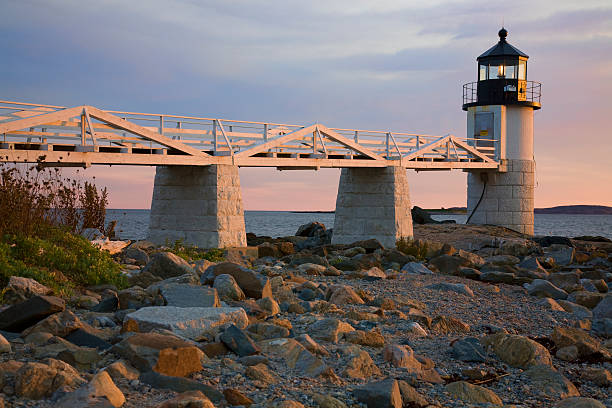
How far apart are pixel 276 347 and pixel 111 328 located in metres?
1.67

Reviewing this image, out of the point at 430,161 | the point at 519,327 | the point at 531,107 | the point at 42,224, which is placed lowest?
the point at 519,327

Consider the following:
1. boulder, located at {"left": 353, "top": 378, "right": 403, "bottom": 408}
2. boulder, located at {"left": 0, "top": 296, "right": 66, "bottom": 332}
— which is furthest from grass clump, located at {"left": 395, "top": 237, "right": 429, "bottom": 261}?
boulder, located at {"left": 353, "top": 378, "right": 403, "bottom": 408}

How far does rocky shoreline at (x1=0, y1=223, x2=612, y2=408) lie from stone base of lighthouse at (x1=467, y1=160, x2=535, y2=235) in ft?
62.1

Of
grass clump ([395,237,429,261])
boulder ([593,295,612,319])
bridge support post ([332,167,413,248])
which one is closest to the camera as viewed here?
boulder ([593,295,612,319])

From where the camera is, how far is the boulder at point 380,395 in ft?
15.7

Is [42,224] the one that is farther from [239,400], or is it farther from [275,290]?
[239,400]

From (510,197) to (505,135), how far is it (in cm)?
273

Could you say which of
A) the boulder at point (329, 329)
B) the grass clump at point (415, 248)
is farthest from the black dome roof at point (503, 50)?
the boulder at point (329, 329)

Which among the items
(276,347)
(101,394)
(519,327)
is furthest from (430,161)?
(101,394)

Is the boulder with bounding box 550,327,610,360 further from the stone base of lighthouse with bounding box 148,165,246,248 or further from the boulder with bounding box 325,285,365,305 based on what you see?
the stone base of lighthouse with bounding box 148,165,246,248

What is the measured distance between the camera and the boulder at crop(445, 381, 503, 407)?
5.30m

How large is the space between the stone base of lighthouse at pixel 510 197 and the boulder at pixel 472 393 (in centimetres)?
2432

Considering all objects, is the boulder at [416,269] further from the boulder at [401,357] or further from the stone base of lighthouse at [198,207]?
the boulder at [401,357]

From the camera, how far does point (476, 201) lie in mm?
29641
